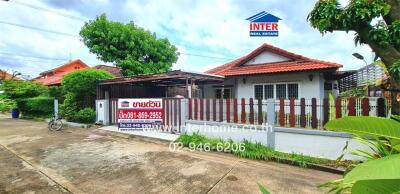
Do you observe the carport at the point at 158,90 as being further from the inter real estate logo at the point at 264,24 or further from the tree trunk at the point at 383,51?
the tree trunk at the point at 383,51

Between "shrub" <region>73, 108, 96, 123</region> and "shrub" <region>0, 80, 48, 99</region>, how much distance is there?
8.67 meters

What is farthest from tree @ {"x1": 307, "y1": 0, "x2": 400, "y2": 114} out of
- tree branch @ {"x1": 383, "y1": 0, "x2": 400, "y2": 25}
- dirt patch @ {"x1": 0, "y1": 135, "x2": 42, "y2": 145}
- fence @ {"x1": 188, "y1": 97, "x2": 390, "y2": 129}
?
dirt patch @ {"x1": 0, "y1": 135, "x2": 42, "y2": 145}

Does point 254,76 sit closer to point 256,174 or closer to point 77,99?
point 256,174

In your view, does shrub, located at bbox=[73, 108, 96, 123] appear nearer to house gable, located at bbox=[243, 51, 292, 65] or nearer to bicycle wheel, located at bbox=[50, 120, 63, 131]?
bicycle wheel, located at bbox=[50, 120, 63, 131]

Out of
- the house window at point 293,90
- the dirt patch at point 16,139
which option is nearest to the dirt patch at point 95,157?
the dirt patch at point 16,139

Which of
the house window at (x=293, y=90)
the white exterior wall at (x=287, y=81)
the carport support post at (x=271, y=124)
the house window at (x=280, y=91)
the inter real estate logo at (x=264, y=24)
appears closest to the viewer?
the carport support post at (x=271, y=124)

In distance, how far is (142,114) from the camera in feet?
29.8

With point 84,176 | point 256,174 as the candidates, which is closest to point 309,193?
point 256,174

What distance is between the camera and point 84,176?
4668mm

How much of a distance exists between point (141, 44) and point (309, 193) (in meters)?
15.3

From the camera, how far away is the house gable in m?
12.2

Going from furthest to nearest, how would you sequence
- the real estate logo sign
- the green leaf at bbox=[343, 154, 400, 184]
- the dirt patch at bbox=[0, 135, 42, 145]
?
the real estate logo sign < the dirt patch at bbox=[0, 135, 42, 145] < the green leaf at bbox=[343, 154, 400, 184]

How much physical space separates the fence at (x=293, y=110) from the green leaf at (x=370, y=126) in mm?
5276

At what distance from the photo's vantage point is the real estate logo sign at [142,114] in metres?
8.95
